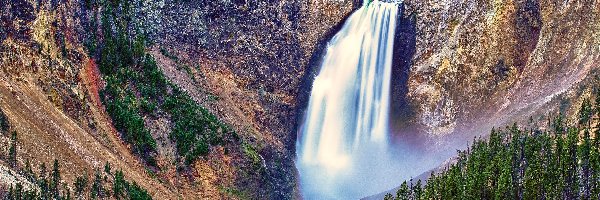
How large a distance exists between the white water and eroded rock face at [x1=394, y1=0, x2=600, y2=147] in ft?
9.70

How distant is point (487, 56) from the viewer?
100562 mm

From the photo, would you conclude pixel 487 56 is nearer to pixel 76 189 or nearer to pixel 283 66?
pixel 283 66

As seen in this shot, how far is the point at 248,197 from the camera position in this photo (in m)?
93.1

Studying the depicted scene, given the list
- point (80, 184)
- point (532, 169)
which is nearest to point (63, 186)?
point (80, 184)

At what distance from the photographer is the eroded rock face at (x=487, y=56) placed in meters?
97.6

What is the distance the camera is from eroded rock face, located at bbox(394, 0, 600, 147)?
9762 centimetres

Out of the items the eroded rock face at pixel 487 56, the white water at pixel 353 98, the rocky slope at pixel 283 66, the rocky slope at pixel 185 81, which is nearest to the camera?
the rocky slope at pixel 185 81

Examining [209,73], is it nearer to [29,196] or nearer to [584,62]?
[29,196]

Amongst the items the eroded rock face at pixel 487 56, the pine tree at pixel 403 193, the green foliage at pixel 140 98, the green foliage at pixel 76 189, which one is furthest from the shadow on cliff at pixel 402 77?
the green foliage at pixel 76 189

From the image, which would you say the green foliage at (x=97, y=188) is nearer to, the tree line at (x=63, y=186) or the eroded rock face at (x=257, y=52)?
the tree line at (x=63, y=186)

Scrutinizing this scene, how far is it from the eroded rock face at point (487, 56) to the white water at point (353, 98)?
2957 mm

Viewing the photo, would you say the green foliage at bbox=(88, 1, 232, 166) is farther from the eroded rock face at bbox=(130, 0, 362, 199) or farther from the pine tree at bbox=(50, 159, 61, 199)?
the pine tree at bbox=(50, 159, 61, 199)

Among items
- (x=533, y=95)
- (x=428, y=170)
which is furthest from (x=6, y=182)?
(x=533, y=95)

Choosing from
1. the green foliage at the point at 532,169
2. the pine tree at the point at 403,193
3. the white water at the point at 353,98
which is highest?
the white water at the point at 353,98
